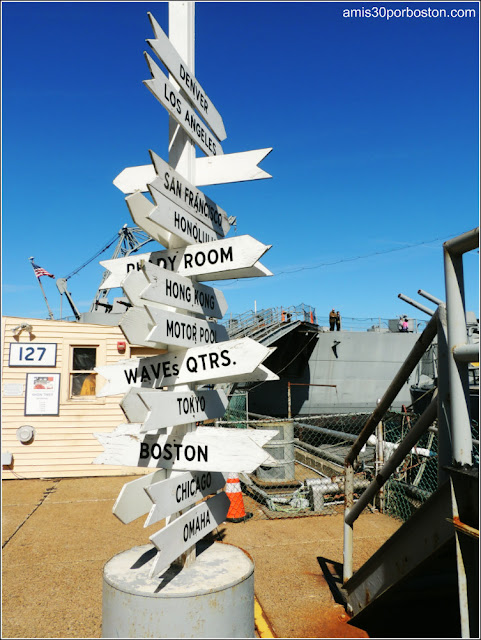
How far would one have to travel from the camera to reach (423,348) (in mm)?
3188

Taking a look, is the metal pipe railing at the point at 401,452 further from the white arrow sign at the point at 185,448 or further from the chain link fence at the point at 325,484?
the chain link fence at the point at 325,484

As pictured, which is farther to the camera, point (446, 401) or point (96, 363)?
point (96, 363)

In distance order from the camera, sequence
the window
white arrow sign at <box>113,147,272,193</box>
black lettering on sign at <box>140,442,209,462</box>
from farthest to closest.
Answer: the window
white arrow sign at <box>113,147,272,193</box>
black lettering on sign at <box>140,442,209,462</box>

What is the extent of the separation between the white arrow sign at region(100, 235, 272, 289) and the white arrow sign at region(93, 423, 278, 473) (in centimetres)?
102

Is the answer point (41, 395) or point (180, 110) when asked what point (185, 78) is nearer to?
point (180, 110)

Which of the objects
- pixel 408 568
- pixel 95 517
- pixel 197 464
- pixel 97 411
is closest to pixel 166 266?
pixel 197 464

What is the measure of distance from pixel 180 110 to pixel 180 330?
1.50 metres

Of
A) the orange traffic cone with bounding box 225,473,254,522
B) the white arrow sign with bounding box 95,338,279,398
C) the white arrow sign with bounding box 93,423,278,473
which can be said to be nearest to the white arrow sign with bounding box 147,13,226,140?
the white arrow sign with bounding box 95,338,279,398

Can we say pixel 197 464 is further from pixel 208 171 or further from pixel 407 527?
pixel 208 171

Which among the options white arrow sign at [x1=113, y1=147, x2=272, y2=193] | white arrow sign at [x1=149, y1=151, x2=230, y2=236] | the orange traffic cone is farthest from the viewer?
the orange traffic cone

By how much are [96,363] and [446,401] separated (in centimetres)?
891

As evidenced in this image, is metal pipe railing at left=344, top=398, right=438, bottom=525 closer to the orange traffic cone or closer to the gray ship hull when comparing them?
the orange traffic cone

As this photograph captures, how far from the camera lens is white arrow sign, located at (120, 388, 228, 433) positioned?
98.1 inches

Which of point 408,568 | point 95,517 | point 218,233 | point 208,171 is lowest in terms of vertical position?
point 95,517
